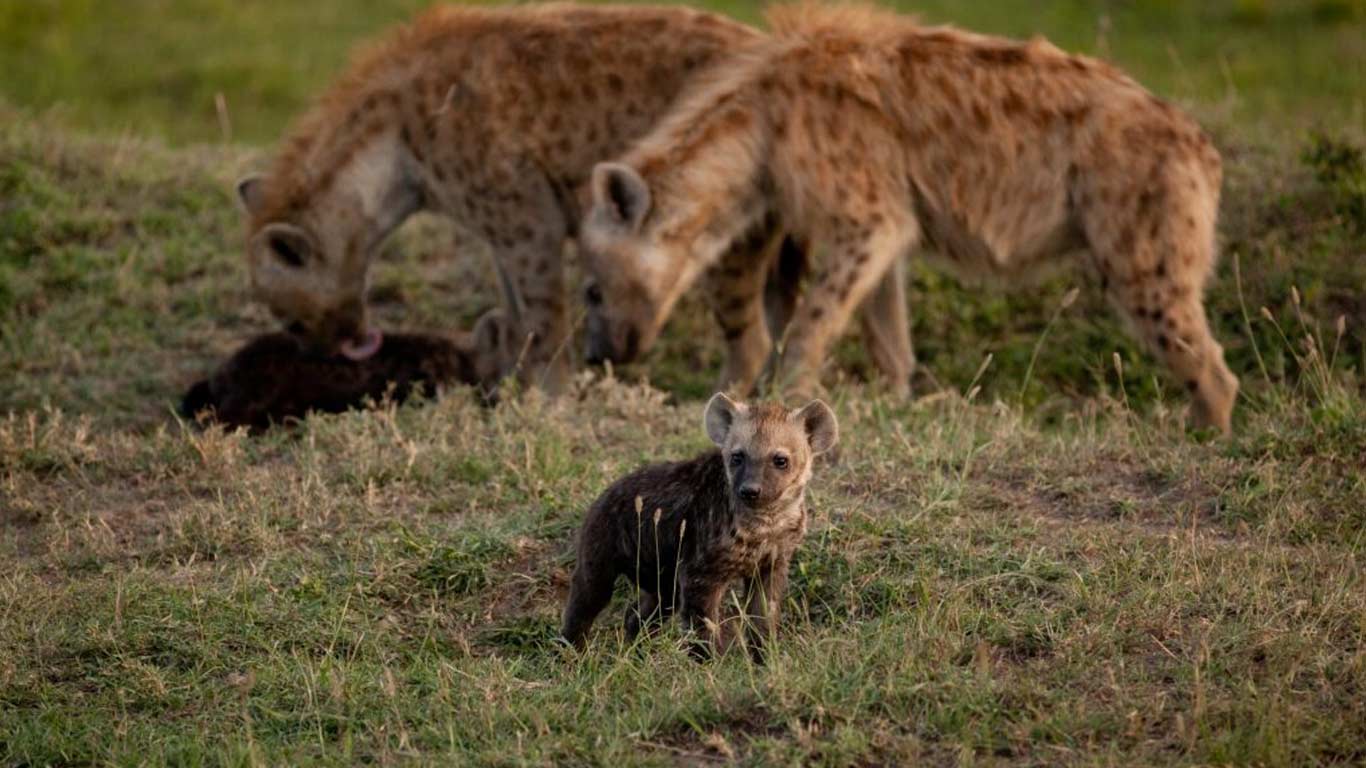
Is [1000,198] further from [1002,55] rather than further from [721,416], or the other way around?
[721,416]

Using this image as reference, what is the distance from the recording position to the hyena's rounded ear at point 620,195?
614 cm

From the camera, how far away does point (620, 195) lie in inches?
245

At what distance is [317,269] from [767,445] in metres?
3.36

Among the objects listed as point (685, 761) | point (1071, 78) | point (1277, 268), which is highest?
point (1071, 78)

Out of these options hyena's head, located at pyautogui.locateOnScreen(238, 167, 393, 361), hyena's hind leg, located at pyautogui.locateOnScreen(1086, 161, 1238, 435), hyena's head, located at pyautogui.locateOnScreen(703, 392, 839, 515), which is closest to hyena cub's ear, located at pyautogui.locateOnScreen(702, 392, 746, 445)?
hyena's head, located at pyautogui.locateOnScreen(703, 392, 839, 515)

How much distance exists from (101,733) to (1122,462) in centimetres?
266

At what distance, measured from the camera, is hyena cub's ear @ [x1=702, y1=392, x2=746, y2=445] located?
401 cm

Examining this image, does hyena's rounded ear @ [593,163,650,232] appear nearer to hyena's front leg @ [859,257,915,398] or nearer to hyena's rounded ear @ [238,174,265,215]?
hyena's front leg @ [859,257,915,398]

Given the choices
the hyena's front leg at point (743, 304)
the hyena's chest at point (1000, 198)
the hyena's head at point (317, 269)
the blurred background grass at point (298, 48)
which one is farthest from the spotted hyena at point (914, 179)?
the blurred background grass at point (298, 48)

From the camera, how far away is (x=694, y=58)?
676cm

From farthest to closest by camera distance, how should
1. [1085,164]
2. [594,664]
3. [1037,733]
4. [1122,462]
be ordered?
[1085,164]
[1122,462]
[594,664]
[1037,733]

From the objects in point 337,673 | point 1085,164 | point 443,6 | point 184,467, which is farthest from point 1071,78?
point 337,673

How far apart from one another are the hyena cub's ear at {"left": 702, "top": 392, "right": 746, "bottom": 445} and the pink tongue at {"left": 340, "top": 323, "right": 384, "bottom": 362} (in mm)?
2836

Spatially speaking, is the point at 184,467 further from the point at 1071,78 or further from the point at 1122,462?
the point at 1071,78
